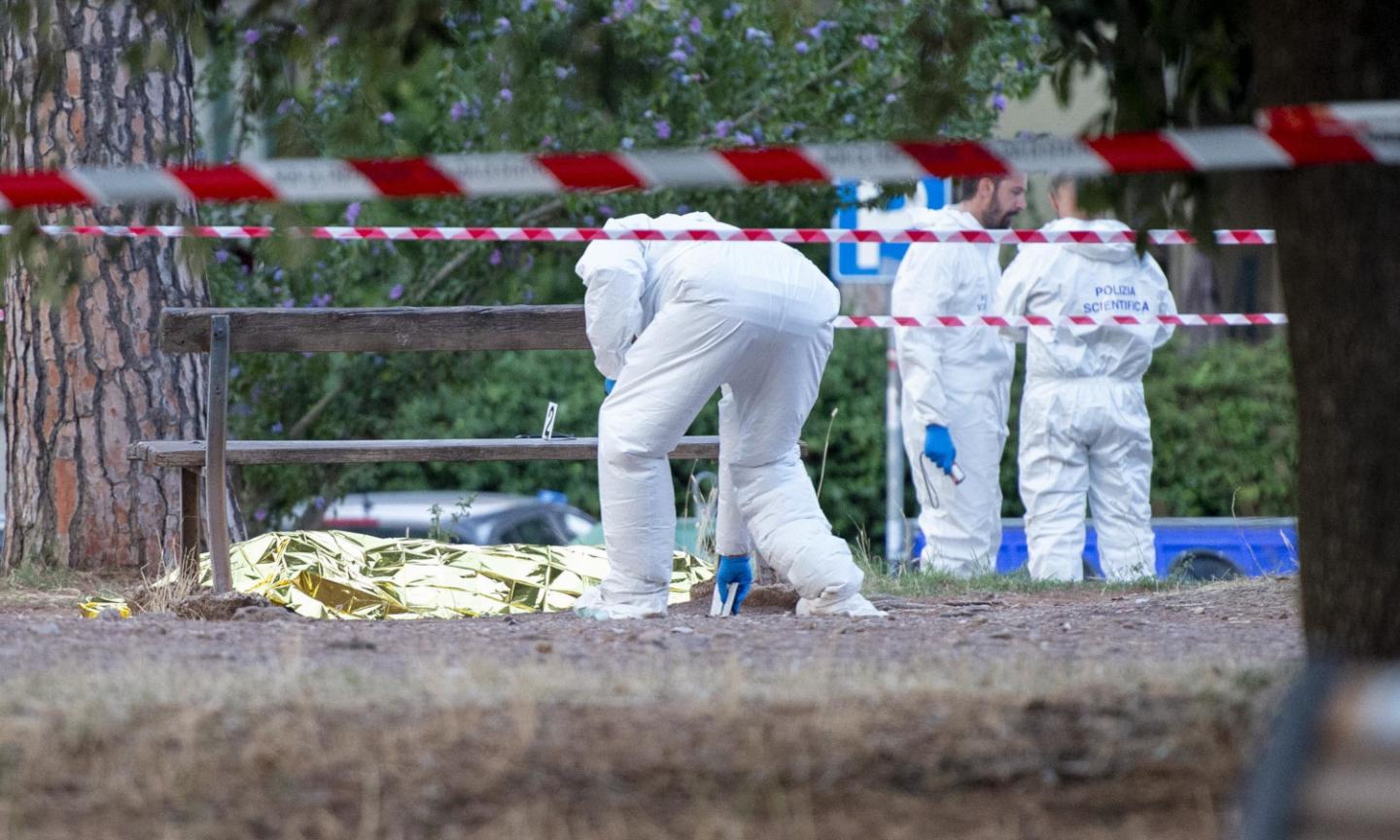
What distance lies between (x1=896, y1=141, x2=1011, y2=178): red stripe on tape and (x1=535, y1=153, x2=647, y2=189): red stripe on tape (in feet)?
1.65

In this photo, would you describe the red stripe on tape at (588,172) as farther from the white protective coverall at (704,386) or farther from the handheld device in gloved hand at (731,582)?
the handheld device in gloved hand at (731,582)

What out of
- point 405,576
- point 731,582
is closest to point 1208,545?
point 731,582

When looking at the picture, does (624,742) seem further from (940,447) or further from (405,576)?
(940,447)

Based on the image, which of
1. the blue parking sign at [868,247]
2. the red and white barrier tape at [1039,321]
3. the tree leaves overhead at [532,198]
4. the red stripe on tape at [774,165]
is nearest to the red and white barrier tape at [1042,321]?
the red and white barrier tape at [1039,321]

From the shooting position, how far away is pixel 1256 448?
12633mm

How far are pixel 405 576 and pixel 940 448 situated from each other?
2834mm

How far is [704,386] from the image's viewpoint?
219 inches

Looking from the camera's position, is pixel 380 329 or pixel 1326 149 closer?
pixel 1326 149

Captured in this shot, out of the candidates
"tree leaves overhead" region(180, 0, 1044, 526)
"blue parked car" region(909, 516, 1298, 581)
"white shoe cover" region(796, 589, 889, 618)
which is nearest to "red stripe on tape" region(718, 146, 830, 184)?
"white shoe cover" region(796, 589, 889, 618)

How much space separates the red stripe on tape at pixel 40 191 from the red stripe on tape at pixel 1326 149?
2.20 m

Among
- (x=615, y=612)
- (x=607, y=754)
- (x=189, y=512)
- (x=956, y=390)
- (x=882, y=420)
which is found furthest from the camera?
(x=882, y=420)

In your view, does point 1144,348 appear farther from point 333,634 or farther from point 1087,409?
point 333,634

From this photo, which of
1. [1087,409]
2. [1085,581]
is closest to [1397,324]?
[1085,581]

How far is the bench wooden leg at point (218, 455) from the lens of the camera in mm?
6059
